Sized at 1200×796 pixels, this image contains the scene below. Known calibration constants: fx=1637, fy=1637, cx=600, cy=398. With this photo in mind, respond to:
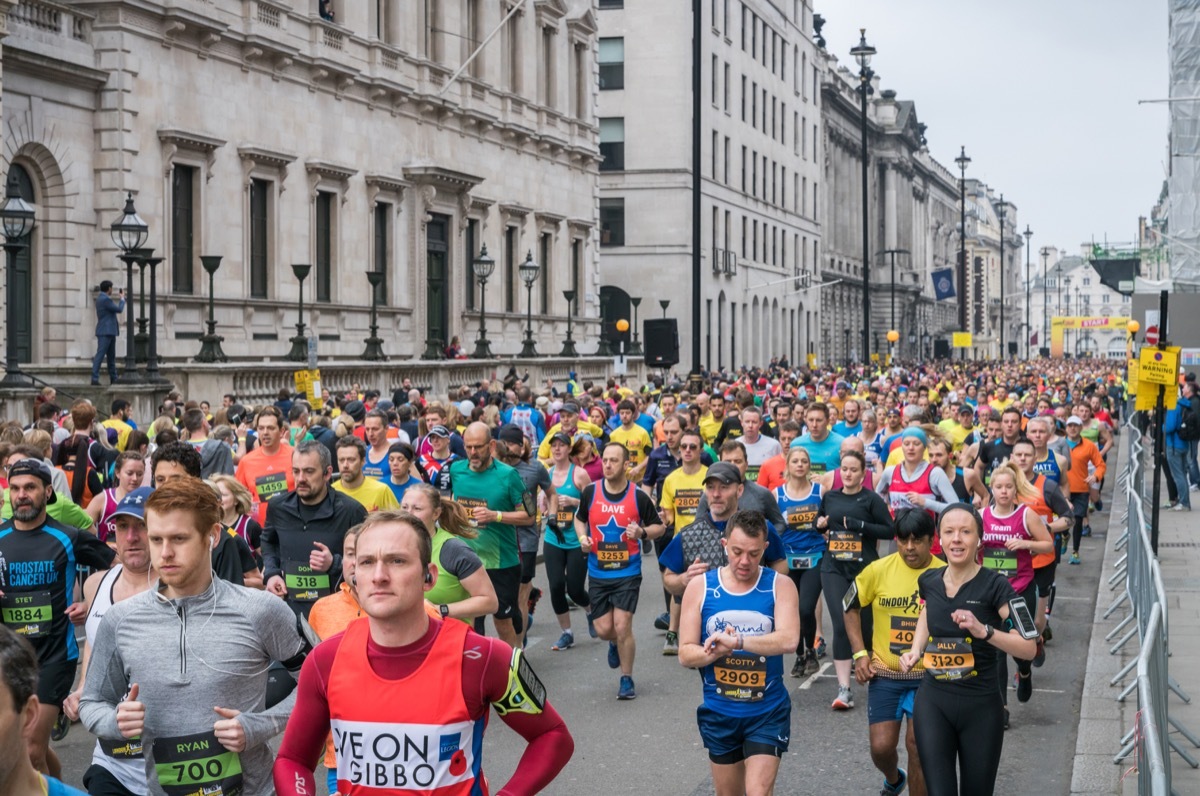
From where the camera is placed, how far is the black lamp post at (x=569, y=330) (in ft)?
148

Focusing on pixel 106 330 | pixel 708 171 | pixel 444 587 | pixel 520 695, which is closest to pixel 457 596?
pixel 444 587

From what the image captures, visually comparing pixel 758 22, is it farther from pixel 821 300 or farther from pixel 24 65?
pixel 24 65

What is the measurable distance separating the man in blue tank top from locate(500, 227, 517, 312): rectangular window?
38655 millimetres

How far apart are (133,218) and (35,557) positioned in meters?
15.5

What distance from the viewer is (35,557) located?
26.1ft

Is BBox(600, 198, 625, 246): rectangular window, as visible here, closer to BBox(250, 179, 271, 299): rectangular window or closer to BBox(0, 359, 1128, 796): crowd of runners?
BBox(250, 179, 271, 299): rectangular window

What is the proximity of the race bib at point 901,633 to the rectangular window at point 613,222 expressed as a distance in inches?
2246

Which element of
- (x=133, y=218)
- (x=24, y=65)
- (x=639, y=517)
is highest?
(x=24, y=65)

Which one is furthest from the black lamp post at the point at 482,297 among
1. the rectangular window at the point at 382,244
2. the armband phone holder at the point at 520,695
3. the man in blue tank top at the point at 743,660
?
the armband phone holder at the point at 520,695

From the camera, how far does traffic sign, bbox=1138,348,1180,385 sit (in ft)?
49.6

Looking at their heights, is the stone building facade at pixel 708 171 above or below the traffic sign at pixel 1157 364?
above

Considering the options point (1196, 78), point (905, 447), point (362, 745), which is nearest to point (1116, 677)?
point (905, 447)

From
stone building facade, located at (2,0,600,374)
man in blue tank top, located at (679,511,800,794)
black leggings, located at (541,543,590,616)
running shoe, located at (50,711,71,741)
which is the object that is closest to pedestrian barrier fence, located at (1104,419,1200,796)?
man in blue tank top, located at (679,511,800,794)

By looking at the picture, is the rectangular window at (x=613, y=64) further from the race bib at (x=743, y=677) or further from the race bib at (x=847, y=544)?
the race bib at (x=743, y=677)
